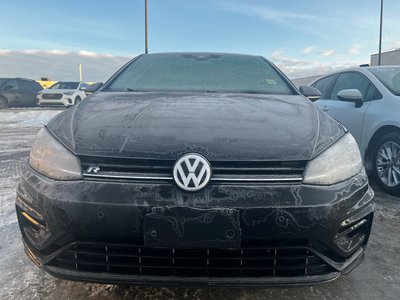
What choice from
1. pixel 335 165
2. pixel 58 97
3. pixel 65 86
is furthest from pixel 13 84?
pixel 335 165

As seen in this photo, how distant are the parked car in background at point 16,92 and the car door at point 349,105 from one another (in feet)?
52.1

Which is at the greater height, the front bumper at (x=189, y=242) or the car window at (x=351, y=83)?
the car window at (x=351, y=83)

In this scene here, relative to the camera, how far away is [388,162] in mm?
3758

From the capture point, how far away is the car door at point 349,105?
165 inches

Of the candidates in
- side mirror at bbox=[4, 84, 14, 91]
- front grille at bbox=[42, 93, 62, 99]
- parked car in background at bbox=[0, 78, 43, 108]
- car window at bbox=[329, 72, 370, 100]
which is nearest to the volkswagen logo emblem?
car window at bbox=[329, 72, 370, 100]

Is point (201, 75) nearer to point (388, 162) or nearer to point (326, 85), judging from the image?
point (388, 162)

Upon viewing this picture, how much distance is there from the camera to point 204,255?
1432mm

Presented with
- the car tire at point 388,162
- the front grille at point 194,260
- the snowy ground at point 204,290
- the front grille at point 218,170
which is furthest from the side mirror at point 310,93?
the front grille at point 194,260

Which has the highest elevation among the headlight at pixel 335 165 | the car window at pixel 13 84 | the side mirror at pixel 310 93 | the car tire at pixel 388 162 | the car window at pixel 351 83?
the car window at pixel 13 84

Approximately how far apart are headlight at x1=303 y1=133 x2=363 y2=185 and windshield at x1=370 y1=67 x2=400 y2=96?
2.65m

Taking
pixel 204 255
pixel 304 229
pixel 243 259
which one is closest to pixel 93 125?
pixel 204 255

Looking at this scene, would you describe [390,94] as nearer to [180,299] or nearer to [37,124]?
[180,299]

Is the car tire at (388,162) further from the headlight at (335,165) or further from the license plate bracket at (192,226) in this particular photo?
the license plate bracket at (192,226)

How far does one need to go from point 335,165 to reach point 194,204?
0.71 m
